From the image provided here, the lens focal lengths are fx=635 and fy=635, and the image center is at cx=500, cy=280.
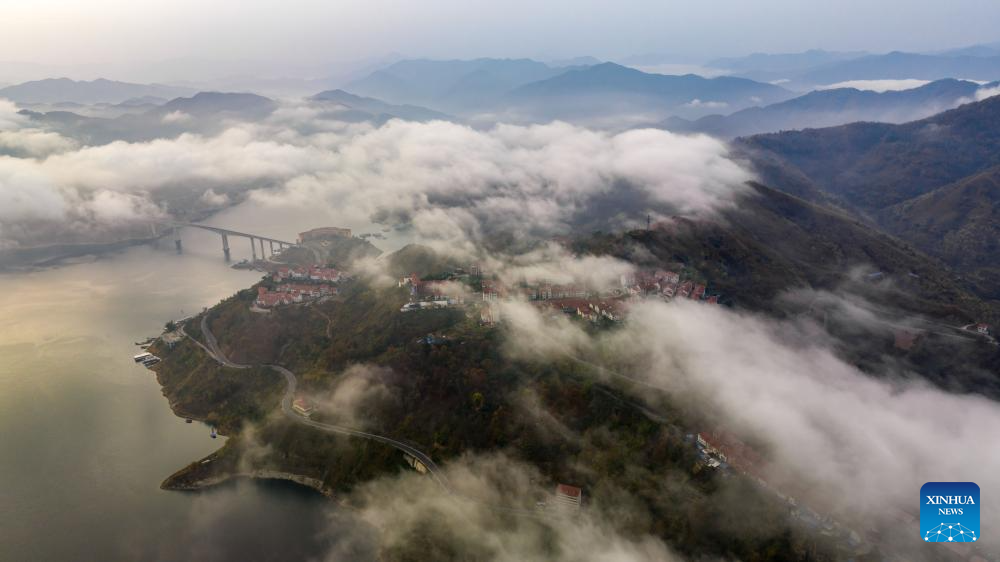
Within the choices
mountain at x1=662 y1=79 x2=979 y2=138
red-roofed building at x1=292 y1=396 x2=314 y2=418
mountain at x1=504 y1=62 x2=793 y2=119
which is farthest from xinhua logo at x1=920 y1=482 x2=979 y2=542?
mountain at x1=504 y1=62 x2=793 y2=119

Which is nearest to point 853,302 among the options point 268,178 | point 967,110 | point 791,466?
point 791,466

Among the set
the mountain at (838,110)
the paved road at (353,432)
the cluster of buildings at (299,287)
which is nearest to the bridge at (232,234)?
the cluster of buildings at (299,287)

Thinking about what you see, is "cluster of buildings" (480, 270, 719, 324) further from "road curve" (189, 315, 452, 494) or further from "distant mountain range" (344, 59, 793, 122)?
"distant mountain range" (344, 59, 793, 122)

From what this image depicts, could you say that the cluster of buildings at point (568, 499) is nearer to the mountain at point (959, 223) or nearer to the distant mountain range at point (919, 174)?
the distant mountain range at point (919, 174)

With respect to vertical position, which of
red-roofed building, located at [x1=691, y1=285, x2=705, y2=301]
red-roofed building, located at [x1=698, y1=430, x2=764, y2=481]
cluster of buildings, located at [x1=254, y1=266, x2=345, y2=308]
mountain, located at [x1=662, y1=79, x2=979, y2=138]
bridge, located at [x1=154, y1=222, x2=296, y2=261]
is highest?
mountain, located at [x1=662, y1=79, x2=979, y2=138]

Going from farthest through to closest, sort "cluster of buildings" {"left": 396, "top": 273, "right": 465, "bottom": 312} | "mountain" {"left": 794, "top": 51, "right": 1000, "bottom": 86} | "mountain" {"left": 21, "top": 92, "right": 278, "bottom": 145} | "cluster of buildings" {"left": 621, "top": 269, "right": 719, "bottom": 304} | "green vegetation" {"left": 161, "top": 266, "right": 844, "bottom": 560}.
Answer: "mountain" {"left": 794, "top": 51, "right": 1000, "bottom": 86}
"mountain" {"left": 21, "top": 92, "right": 278, "bottom": 145}
"cluster of buildings" {"left": 621, "top": 269, "right": 719, "bottom": 304}
"cluster of buildings" {"left": 396, "top": 273, "right": 465, "bottom": 312}
"green vegetation" {"left": 161, "top": 266, "right": 844, "bottom": 560}
